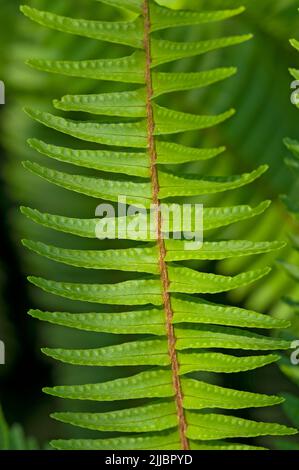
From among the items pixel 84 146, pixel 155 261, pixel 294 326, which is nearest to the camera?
pixel 155 261

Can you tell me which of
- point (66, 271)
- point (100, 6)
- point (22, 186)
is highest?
point (100, 6)

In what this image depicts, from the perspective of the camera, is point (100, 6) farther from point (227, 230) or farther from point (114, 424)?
point (114, 424)

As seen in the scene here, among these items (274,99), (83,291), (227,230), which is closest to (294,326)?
(227,230)

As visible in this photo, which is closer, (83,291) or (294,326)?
(83,291)

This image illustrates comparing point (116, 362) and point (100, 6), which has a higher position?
point (100, 6)
